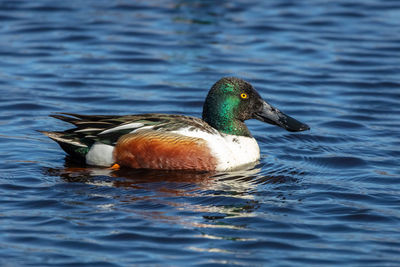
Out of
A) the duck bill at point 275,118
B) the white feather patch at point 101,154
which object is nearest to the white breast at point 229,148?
the duck bill at point 275,118

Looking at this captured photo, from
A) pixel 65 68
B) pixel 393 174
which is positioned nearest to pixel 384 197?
pixel 393 174

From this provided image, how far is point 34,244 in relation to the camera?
20.6 ft

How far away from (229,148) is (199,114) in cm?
236

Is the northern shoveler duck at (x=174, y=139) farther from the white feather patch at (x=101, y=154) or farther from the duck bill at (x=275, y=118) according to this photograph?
the duck bill at (x=275, y=118)

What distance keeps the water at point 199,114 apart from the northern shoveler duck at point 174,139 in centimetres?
17

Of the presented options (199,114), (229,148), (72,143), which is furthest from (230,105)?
(199,114)

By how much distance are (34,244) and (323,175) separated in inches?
133

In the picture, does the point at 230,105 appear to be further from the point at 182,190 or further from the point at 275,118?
the point at 182,190

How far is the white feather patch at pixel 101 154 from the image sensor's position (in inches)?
327

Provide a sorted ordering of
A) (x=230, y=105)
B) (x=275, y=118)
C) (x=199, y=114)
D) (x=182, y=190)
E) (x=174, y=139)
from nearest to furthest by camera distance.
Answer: (x=182, y=190), (x=174, y=139), (x=230, y=105), (x=275, y=118), (x=199, y=114)

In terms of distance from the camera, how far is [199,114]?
10727 millimetres

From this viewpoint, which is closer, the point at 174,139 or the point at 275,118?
the point at 174,139

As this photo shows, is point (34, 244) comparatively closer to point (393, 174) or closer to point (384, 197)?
point (384, 197)

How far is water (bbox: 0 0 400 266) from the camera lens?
6.41m
